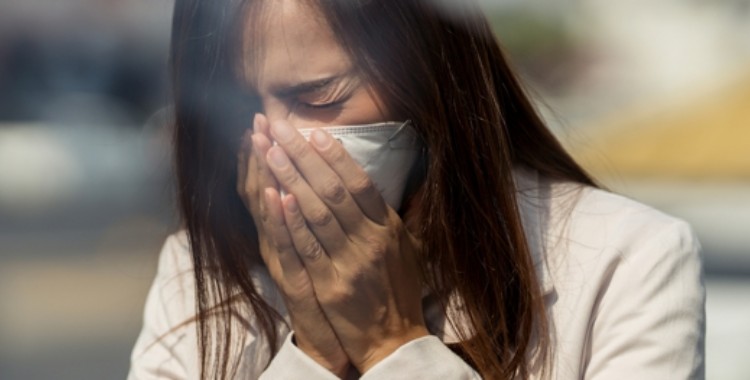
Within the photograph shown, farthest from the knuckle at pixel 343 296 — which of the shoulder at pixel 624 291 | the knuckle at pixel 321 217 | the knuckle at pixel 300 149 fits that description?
the shoulder at pixel 624 291

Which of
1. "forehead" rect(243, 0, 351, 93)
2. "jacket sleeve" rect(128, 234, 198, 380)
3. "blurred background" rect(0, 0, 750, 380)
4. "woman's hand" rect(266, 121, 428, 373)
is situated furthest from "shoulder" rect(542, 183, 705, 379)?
"blurred background" rect(0, 0, 750, 380)

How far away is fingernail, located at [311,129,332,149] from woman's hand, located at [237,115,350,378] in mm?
79

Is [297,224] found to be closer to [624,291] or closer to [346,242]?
[346,242]

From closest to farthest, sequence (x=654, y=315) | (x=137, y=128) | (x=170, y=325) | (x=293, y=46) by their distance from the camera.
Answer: (x=654, y=315)
(x=293, y=46)
(x=170, y=325)
(x=137, y=128)

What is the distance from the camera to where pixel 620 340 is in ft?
6.36

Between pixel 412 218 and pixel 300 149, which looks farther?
pixel 412 218

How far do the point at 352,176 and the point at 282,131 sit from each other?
121 mm

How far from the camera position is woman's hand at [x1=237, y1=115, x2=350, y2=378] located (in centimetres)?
200

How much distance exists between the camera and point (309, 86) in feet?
6.61

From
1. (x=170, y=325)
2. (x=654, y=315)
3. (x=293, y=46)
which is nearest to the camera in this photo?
(x=654, y=315)

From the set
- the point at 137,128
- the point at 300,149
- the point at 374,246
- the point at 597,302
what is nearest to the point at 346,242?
the point at 374,246

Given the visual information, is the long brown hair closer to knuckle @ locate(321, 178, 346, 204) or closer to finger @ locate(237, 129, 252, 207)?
finger @ locate(237, 129, 252, 207)

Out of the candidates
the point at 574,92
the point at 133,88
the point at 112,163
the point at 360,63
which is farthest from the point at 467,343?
the point at 112,163

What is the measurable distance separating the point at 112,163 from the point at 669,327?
6.90m
